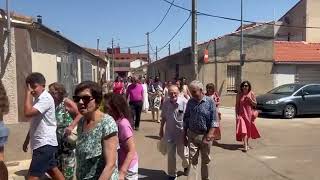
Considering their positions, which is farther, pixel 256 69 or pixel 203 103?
pixel 256 69

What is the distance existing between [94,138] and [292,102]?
16.7 metres

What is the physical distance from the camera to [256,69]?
26172mm

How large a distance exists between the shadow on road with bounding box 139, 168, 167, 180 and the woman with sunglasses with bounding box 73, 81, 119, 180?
16.1ft

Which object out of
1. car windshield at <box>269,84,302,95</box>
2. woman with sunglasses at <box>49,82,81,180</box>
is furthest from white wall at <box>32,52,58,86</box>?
car windshield at <box>269,84,302,95</box>

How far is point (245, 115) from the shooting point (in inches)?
459

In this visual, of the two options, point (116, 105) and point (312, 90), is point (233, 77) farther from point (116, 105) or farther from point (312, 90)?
point (116, 105)

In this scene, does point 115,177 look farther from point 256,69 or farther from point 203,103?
point 256,69

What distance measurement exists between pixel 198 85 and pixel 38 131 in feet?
8.41

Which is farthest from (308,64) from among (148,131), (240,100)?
(240,100)

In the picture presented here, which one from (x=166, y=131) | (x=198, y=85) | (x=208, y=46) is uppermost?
(x=208, y=46)

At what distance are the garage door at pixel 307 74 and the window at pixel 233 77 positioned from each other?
2986 millimetres

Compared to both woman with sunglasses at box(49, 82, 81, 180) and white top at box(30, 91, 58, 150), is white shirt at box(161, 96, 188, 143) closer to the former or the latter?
woman with sunglasses at box(49, 82, 81, 180)

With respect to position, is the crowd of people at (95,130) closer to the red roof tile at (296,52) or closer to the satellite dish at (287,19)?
the red roof tile at (296,52)

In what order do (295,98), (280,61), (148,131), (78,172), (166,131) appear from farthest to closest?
(280,61) → (295,98) → (148,131) → (166,131) → (78,172)
